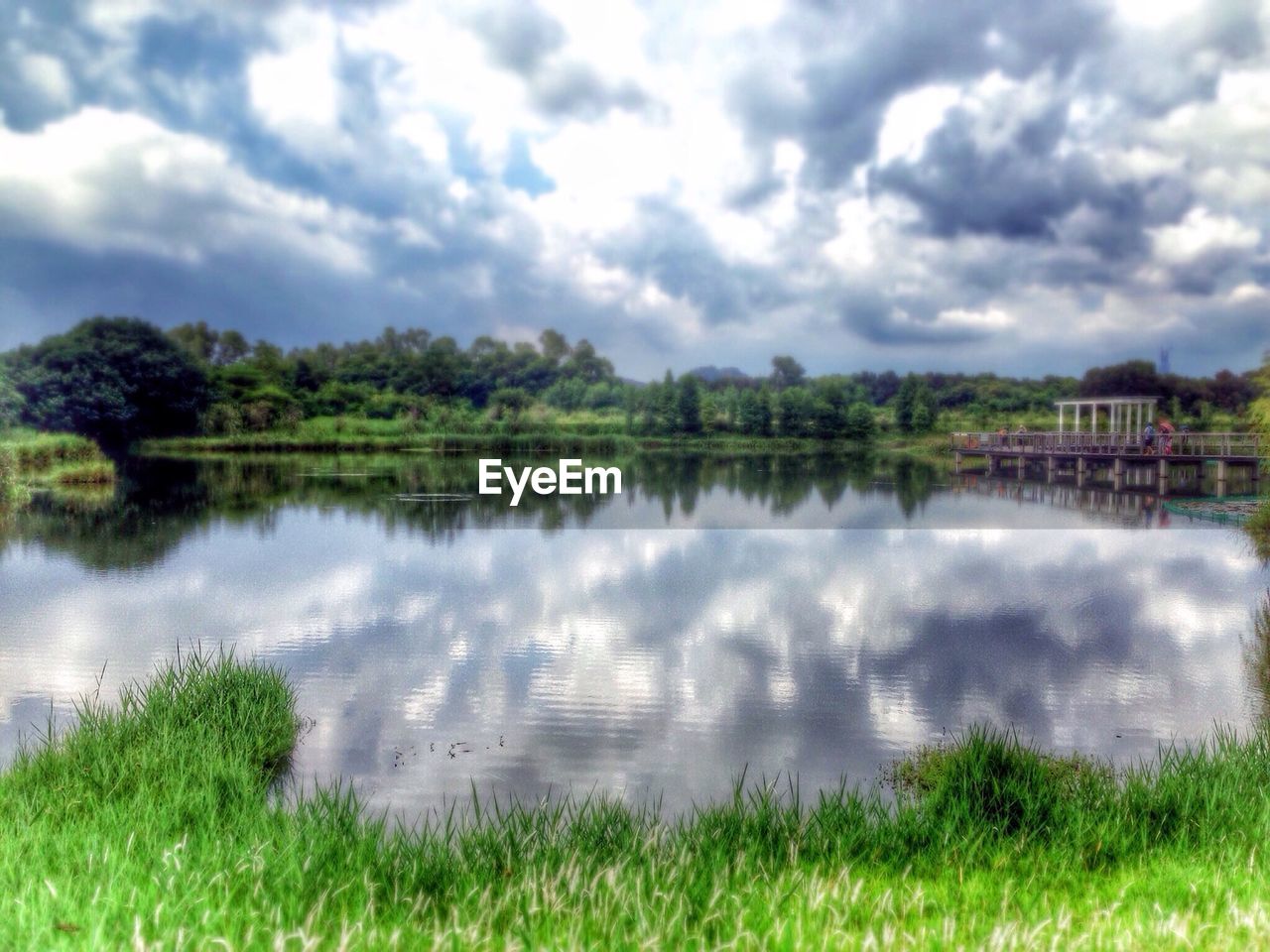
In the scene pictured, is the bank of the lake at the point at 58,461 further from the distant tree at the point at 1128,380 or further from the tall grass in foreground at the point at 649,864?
the distant tree at the point at 1128,380

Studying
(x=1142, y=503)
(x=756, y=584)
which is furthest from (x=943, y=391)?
(x=756, y=584)

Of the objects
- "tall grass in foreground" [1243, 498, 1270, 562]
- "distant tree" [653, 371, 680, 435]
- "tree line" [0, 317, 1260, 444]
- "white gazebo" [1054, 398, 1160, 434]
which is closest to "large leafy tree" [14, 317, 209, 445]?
"tree line" [0, 317, 1260, 444]

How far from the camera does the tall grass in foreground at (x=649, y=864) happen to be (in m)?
2.62

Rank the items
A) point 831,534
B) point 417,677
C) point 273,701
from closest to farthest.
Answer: point 273,701, point 417,677, point 831,534

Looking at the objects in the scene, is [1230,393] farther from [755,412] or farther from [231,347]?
[231,347]

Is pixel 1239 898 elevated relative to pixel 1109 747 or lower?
elevated

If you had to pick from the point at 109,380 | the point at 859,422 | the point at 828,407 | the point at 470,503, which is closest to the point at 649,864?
the point at 470,503

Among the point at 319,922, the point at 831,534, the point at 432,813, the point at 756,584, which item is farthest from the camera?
the point at 831,534

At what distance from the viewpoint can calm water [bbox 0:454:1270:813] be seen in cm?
628

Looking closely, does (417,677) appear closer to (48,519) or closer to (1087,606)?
(1087,606)

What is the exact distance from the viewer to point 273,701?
658 cm

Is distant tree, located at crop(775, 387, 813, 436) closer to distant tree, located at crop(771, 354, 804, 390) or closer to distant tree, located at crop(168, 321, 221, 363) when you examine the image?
distant tree, located at crop(771, 354, 804, 390)

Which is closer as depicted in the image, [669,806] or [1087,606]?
[669,806]

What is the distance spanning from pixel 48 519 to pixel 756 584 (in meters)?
15.8
